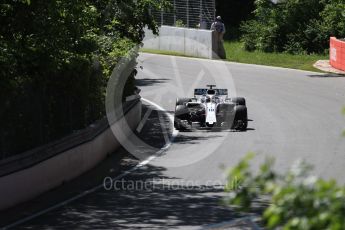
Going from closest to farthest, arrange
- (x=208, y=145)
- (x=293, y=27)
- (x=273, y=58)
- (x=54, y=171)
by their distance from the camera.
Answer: (x=54, y=171) → (x=208, y=145) → (x=273, y=58) → (x=293, y=27)

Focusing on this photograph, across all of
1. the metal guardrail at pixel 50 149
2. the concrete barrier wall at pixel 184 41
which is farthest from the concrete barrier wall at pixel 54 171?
the concrete barrier wall at pixel 184 41

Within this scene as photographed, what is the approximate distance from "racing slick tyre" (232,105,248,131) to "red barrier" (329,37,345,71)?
14.5 meters

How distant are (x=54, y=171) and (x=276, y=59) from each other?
2522 centimetres

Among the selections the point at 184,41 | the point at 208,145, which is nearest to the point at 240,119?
the point at 208,145

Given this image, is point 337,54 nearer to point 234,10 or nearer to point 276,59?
point 276,59

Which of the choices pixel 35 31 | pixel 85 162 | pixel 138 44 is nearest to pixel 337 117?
pixel 138 44

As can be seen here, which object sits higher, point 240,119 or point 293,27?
point 293,27

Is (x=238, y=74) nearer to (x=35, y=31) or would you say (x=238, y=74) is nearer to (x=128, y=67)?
(x=128, y=67)

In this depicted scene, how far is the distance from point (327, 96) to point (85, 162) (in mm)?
13373

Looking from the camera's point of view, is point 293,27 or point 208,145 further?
point 293,27

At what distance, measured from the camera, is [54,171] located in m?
15.0

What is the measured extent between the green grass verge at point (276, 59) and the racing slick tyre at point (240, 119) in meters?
14.7

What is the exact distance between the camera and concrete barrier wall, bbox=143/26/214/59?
40469 millimetres

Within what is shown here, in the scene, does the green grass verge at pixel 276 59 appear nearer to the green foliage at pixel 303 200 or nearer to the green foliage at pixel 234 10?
the green foliage at pixel 234 10
